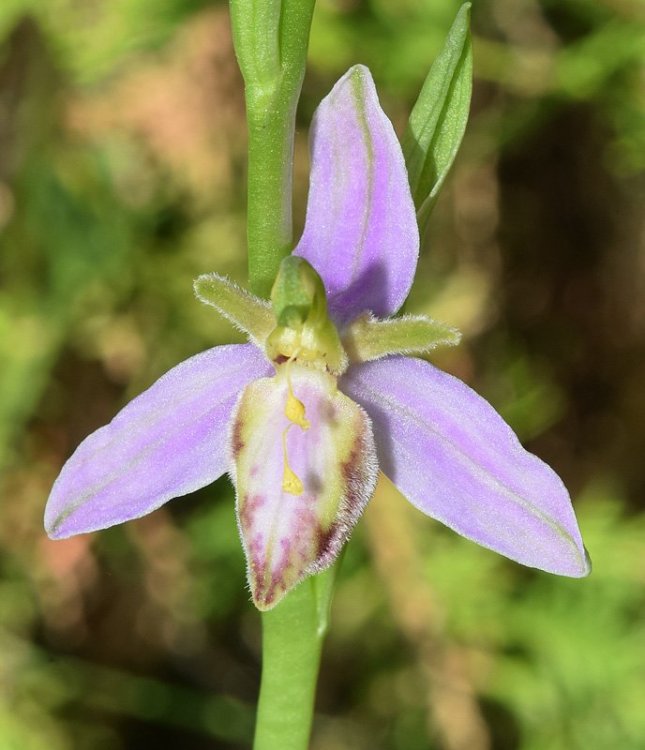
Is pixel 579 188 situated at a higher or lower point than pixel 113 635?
higher

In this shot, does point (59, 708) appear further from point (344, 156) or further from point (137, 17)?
point (344, 156)

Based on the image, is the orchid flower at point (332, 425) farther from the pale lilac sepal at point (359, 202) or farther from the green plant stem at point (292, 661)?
the green plant stem at point (292, 661)

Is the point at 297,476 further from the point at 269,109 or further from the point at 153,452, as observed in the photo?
the point at 269,109

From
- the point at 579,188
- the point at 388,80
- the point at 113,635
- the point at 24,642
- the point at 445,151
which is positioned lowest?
the point at 113,635

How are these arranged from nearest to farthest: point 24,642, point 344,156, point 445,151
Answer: point 344,156
point 445,151
point 24,642

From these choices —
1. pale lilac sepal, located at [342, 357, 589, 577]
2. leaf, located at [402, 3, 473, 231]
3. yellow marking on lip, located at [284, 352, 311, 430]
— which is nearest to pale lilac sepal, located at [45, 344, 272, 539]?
yellow marking on lip, located at [284, 352, 311, 430]

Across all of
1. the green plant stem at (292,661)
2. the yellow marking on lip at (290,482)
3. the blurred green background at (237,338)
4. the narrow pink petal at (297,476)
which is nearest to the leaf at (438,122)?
the narrow pink petal at (297,476)

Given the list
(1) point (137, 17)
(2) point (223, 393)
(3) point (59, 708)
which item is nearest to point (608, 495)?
(3) point (59, 708)
